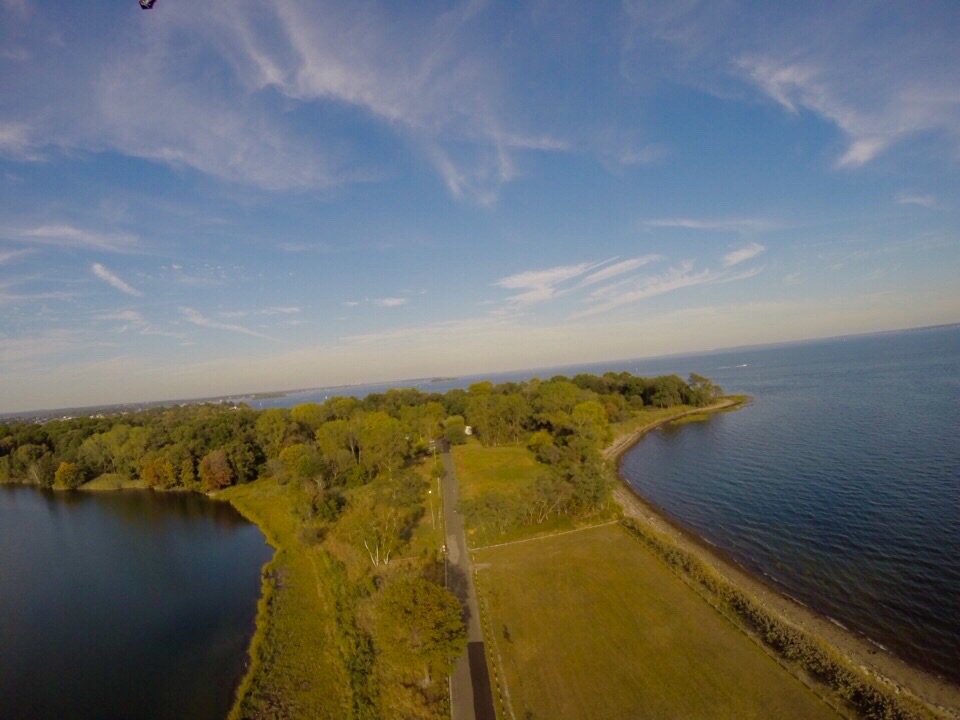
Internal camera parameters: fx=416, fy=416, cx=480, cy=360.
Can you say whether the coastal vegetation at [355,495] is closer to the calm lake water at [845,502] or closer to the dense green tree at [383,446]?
the dense green tree at [383,446]

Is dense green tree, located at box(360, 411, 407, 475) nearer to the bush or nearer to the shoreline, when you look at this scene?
the shoreline

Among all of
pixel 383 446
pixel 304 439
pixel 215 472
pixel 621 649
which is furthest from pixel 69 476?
pixel 621 649

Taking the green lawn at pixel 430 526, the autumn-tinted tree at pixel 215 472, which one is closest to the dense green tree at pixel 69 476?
the autumn-tinted tree at pixel 215 472

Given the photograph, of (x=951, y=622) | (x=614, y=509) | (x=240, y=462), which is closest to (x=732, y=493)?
(x=614, y=509)

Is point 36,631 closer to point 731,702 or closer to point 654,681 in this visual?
point 654,681

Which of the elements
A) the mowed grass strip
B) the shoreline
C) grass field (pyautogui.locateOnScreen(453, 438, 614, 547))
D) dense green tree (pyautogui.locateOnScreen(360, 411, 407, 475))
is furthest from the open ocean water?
dense green tree (pyautogui.locateOnScreen(360, 411, 407, 475))
